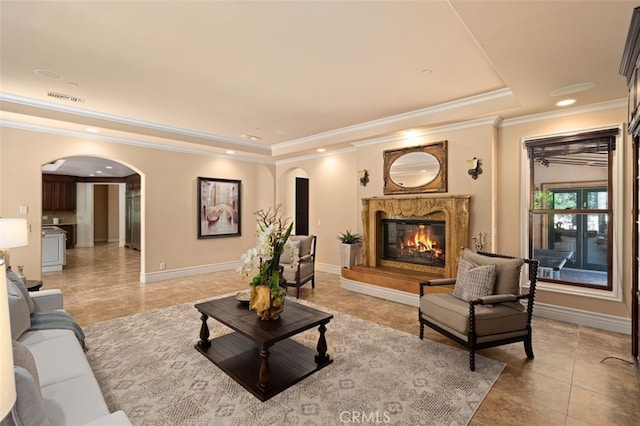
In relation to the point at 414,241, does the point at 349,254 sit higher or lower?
lower

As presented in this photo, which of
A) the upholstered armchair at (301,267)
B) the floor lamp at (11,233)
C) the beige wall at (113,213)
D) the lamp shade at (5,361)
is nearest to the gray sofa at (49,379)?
the floor lamp at (11,233)

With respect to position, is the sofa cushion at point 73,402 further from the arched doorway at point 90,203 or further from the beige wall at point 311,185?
the arched doorway at point 90,203

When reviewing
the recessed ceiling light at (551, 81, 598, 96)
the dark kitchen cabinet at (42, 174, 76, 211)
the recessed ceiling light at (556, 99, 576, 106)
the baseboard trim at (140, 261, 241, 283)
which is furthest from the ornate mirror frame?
the dark kitchen cabinet at (42, 174, 76, 211)

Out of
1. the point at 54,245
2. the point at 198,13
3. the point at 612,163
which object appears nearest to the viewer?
the point at 198,13

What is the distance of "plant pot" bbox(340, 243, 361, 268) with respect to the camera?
18.3 feet

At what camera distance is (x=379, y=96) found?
3.99 meters

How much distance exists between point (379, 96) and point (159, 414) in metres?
3.95

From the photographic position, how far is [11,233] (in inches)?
111

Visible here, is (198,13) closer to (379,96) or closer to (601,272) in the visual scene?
(379,96)

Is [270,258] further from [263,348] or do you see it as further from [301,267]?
[301,267]

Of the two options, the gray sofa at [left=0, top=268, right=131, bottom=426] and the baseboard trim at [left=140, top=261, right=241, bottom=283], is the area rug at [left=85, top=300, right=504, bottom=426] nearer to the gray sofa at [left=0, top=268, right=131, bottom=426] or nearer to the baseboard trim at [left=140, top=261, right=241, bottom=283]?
the gray sofa at [left=0, top=268, right=131, bottom=426]

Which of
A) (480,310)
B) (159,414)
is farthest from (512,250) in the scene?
(159,414)

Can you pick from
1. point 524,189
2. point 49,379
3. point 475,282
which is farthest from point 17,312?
point 524,189

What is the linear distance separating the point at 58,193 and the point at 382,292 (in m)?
11.2
